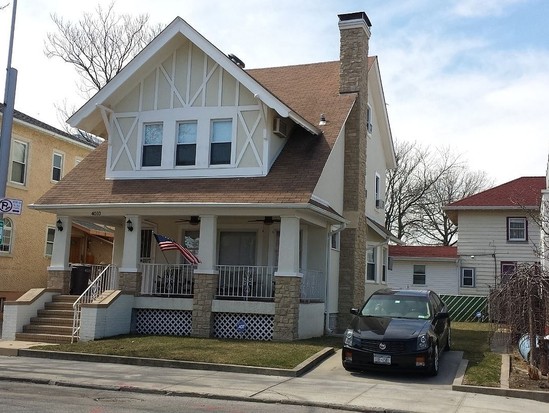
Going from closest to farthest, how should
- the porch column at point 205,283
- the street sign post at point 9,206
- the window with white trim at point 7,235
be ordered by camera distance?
1. the street sign post at point 9,206
2. the porch column at point 205,283
3. the window with white trim at point 7,235

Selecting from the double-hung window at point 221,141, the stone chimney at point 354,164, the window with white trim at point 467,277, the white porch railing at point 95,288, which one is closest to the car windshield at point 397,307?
the stone chimney at point 354,164

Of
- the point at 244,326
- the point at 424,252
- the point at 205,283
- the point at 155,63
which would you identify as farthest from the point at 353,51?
the point at 424,252

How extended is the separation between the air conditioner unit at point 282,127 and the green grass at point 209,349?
600 centimetres

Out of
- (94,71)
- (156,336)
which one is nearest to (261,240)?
(156,336)

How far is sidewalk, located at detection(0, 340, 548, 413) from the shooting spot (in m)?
10.1

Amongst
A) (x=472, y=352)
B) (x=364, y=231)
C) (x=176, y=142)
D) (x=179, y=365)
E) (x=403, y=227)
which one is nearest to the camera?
(x=179, y=365)

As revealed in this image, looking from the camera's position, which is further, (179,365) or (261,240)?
(261,240)

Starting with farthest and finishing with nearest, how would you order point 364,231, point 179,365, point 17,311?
point 364,231
point 17,311
point 179,365

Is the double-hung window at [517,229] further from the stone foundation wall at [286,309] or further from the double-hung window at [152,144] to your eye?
the double-hung window at [152,144]

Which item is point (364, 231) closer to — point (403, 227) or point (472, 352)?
point (472, 352)

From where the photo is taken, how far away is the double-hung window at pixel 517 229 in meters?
32.3

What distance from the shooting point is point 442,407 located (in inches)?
389

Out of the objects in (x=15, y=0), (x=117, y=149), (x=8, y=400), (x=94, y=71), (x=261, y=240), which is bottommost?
(x=8, y=400)

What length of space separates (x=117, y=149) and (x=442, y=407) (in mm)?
13336
